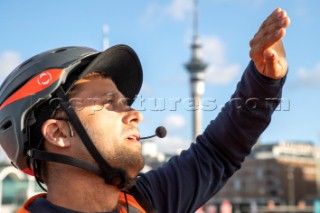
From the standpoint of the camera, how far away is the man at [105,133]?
9.29 ft

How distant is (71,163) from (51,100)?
1.27 ft

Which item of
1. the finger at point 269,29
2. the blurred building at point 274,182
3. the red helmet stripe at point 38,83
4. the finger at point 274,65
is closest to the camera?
the finger at point 269,29

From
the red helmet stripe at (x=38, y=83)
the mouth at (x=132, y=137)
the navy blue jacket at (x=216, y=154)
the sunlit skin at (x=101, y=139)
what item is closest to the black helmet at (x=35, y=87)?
the red helmet stripe at (x=38, y=83)

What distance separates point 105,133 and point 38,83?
1.54ft

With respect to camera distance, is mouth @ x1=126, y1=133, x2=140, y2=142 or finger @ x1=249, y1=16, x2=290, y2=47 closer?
finger @ x1=249, y1=16, x2=290, y2=47

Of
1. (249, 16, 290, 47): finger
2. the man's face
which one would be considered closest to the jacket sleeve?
(249, 16, 290, 47): finger

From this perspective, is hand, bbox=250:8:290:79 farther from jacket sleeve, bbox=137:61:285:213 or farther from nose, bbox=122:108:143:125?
nose, bbox=122:108:143:125

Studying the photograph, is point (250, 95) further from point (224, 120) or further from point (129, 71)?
point (129, 71)

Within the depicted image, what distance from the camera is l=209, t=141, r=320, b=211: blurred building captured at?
8406 centimetres

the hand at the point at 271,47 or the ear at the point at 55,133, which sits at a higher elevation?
the hand at the point at 271,47

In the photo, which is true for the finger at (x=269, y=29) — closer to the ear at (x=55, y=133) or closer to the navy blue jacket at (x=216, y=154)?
the navy blue jacket at (x=216, y=154)

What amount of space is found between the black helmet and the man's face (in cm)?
11

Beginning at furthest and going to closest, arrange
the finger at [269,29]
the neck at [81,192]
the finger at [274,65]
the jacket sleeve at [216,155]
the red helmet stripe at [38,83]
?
the jacket sleeve at [216,155] < the red helmet stripe at [38,83] < the neck at [81,192] < the finger at [274,65] < the finger at [269,29]

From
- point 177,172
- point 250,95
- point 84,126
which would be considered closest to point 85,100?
point 84,126
